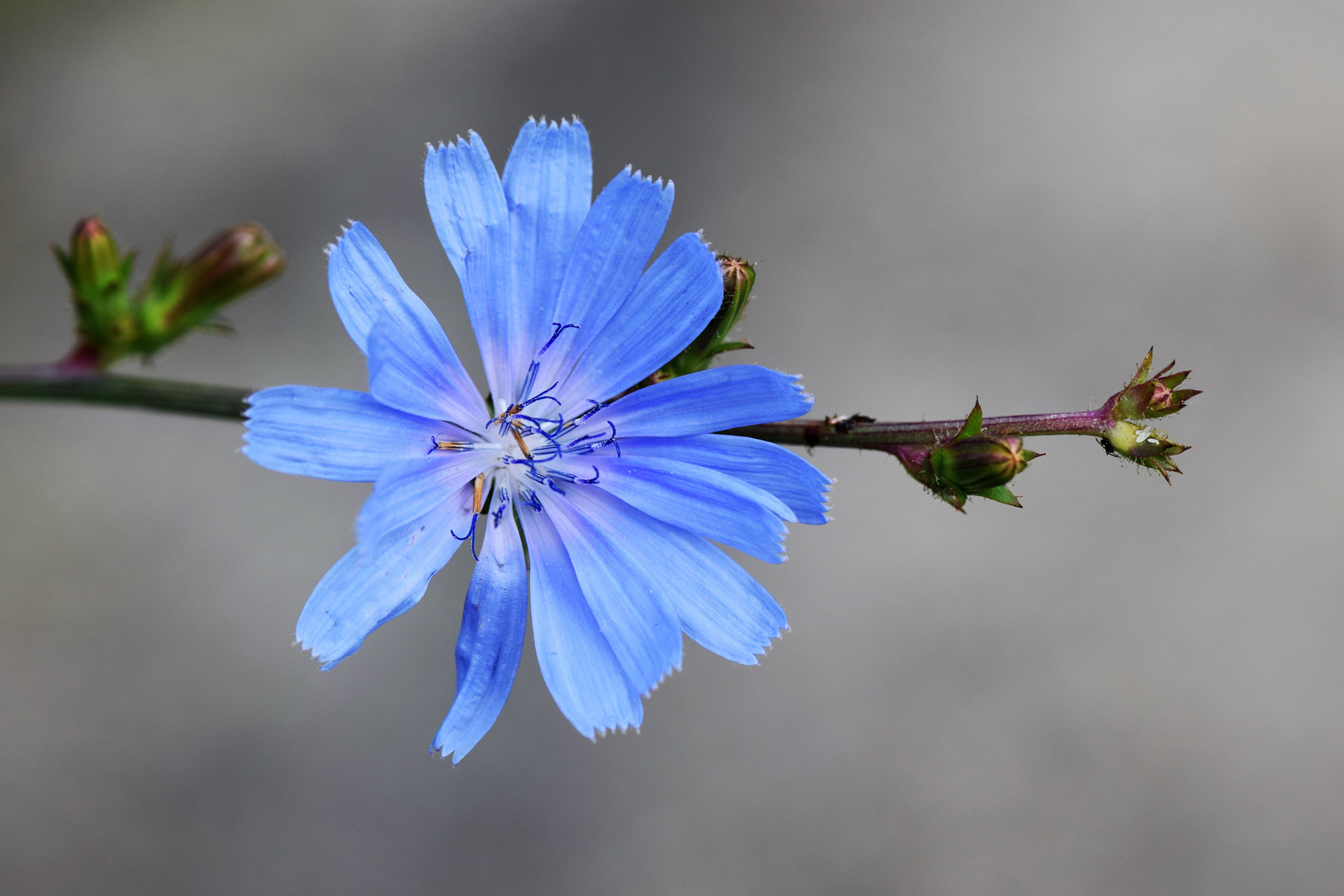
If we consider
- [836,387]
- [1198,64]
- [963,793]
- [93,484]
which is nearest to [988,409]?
[836,387]

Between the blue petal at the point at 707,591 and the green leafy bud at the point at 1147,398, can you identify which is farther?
the blue petal at the point at 707,591

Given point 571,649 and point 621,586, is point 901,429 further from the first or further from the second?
point 571,649

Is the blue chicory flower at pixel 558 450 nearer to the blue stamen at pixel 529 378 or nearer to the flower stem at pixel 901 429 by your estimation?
the blue stamen at pixel 529 378

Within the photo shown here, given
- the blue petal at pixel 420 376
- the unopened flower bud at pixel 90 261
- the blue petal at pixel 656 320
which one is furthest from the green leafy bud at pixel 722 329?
the unopened flower bud at pixel 90 261

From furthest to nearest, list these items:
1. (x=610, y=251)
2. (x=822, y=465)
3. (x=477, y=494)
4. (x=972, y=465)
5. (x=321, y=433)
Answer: (x=822, y=465) < (x=477, y=494) < (x=610, y=251) < (x=972, y=465) < (x=321, y=433)

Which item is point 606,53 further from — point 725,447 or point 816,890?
point 816,890

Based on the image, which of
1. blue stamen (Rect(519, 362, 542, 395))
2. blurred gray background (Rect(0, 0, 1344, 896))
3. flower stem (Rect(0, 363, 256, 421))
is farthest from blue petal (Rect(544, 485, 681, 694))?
blurred gray background (Rect(0, 0, 1344, 896))

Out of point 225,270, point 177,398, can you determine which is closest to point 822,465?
point 225,270

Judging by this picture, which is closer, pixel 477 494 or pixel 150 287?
pixel 150 287
